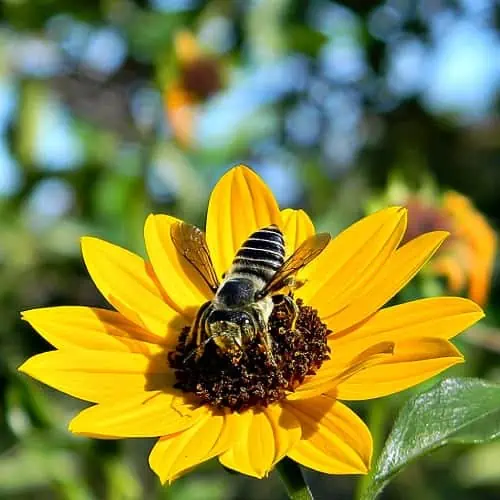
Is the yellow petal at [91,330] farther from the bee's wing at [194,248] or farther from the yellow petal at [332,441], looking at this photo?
the yellow petal at [332,441]

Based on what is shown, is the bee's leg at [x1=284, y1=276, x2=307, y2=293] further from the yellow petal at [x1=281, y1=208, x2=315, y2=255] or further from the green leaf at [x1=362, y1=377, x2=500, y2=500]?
the green leaf at [x1=362, y1=377, x2=500, y2=500]

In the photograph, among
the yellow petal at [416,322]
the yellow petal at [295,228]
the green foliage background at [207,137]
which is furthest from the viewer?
the green foliage background at [207,137]

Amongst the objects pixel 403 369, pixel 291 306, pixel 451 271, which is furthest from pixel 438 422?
pixel 451 271

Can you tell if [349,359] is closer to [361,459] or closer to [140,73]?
[361,459]

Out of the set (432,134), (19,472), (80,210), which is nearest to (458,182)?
(432,134)

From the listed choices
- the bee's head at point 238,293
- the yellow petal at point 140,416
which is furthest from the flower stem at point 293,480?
the bee's head at point 238,293

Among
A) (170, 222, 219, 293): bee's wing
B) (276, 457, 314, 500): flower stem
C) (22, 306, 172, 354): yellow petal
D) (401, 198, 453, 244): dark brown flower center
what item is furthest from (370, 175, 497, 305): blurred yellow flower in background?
(276, 457, 314, 500): flower stem
